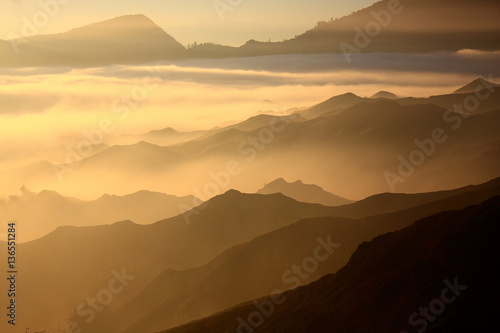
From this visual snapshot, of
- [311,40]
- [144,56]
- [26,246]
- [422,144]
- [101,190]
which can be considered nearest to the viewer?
[26,246]

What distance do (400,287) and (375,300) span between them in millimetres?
1915

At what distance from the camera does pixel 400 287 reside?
46875 millimetres

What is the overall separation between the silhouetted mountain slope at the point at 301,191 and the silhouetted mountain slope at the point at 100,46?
40632 mm


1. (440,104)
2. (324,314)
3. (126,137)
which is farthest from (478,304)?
(126,137)

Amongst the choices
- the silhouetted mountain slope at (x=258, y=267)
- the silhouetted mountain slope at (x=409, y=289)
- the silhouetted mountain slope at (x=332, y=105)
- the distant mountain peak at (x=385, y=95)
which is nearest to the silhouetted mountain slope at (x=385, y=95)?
the distant mountain peak at (x=385, y=95)

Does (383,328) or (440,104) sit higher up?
(440,104)

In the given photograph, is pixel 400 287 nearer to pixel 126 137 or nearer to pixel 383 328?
pixel 383 328

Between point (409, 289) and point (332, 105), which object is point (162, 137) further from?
point (409, 289)

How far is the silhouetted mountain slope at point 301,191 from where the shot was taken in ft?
335

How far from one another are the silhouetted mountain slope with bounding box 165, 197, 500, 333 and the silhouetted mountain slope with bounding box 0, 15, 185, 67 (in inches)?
3373

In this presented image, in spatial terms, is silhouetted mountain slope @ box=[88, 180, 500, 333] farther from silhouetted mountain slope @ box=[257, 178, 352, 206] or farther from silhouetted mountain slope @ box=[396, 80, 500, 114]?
silhouetted mountain slope @ box=[396, 80, 500, 114]

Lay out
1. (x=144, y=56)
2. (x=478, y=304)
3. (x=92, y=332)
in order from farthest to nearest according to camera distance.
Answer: (x=144, y=56)
(x=92, y=332)
(x=478, y=304)

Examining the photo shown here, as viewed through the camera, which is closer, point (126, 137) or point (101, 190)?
point (101, 190)

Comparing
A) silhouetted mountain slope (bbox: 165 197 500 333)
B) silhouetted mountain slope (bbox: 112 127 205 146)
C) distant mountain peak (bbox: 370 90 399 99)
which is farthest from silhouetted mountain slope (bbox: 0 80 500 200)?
silhouetted mountain slope (bbox: 165 197 500 333)
